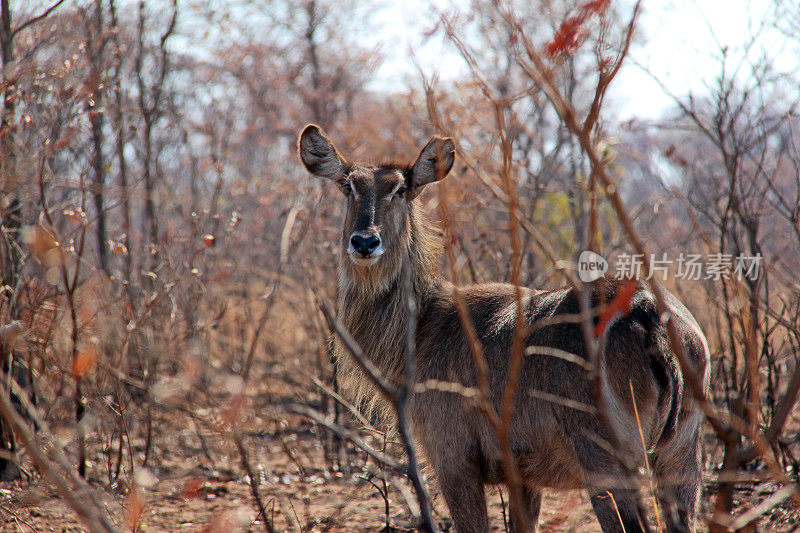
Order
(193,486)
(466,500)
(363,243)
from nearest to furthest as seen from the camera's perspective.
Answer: (193,486) < (466,500) < (363,243)

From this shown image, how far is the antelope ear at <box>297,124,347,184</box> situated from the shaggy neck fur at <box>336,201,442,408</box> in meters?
0.66

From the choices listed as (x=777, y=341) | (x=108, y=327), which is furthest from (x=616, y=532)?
(x=777, y=341)

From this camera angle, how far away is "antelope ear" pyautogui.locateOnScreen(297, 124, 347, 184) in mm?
5090

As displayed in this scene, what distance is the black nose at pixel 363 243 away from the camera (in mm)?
4289

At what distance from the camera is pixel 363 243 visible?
429cm

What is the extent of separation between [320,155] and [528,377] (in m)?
2.33

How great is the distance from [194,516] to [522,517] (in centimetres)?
358

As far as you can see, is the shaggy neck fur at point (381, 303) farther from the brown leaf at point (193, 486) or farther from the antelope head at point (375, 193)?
the brown leaf at point (193, 486)

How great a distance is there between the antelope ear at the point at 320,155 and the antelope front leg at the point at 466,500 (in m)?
2.21

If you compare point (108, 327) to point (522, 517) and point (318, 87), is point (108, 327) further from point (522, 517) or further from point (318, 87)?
point (318, 87)

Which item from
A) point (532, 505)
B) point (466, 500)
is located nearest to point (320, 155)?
point (466, 500)

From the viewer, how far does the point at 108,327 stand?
5.54m

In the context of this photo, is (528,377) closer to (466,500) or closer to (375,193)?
(466,500)

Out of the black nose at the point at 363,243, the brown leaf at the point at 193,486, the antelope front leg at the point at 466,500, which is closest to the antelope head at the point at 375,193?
the black nose at the point at 363,243
